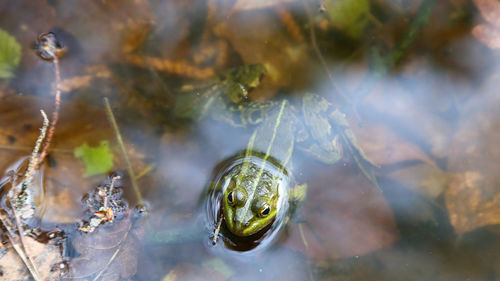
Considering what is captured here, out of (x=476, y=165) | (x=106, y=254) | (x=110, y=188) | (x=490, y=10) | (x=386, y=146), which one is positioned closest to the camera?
(x=106, y=254)

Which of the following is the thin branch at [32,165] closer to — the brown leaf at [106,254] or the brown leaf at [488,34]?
the brown leaf at [106,254]

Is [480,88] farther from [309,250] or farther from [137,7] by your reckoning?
[137,7]

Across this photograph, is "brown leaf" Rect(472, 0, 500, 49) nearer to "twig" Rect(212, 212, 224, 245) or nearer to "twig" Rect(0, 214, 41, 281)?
"twig" Rect(212, 212, 224, 245)

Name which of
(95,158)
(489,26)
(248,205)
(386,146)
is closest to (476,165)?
(386,146)

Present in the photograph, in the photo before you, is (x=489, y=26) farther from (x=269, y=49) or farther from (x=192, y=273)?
(x=192, y=273)

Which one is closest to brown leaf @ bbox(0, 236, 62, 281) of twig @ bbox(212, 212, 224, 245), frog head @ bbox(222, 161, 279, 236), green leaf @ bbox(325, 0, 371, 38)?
twig @ bbox(212, 212, 224, 245)

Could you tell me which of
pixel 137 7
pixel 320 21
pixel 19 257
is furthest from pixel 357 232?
pixel 137 7
